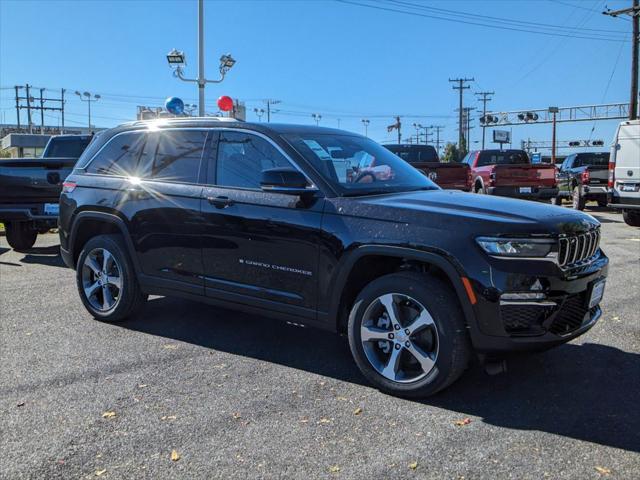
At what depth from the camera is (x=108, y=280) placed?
17.9ft

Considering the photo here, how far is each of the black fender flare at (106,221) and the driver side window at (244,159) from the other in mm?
1113

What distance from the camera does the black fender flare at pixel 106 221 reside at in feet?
17.1

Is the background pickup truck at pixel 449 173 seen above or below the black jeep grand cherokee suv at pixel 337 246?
above

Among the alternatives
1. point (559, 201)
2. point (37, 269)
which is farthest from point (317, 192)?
point (559, 201)

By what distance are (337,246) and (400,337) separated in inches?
28.5

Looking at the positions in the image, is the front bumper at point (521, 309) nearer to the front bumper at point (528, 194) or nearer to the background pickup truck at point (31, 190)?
the background pickup truck at point (31, 190)

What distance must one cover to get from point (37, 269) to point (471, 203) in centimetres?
655

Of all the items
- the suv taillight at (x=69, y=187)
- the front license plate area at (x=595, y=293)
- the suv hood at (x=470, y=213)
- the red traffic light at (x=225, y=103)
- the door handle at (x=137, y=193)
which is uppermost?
the red traffic light at (x=225, y=103)

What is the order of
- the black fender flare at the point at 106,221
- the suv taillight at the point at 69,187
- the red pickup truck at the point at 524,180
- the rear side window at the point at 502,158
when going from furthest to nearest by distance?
1. the rear side window at the point at 502,158
2. the red pickup truck at the point at 524,180
3. the suv taillight at the point at 69,187
4. the black fender flare at the point at 106,221

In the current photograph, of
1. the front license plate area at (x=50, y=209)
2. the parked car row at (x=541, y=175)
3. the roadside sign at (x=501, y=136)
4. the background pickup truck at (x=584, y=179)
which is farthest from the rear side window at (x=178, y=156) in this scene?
the roadside sign at (x=501, y=136)

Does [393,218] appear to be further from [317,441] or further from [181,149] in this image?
[181,149]

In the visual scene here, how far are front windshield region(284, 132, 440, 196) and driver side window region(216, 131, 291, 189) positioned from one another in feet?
0.62

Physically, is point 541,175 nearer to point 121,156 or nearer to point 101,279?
point 121,156

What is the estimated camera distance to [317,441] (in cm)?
324
